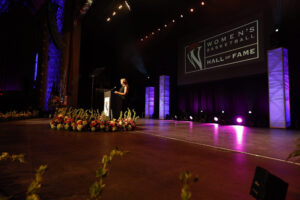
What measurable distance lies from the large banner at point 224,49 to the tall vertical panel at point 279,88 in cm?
62

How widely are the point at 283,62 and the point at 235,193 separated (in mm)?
6446

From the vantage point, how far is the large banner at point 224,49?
651 centimetres

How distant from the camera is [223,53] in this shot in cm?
730

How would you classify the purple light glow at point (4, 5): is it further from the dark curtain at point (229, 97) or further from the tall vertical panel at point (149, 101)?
the dark curtain at point (229, 97)

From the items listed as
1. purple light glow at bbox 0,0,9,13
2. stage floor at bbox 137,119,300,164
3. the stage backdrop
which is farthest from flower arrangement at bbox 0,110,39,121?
the stage backdrop

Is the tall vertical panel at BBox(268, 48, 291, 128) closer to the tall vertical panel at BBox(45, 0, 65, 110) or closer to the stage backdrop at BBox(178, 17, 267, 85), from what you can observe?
the stage backdrop at BBox(178, 17, 267, 85)

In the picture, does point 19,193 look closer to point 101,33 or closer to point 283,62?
point 283,62

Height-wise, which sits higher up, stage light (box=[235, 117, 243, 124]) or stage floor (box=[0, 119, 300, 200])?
stage light (box=[235, 117, 243, 124])

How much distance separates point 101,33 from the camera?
10469 millimetres

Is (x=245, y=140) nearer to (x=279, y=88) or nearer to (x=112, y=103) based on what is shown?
(x=112, y=103)

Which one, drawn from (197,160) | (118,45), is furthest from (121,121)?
(118,45)

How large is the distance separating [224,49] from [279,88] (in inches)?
102

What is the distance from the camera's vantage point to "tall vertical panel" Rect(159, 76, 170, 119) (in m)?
10.5

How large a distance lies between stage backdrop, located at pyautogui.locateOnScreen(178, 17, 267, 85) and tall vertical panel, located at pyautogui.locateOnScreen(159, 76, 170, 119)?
142cm
